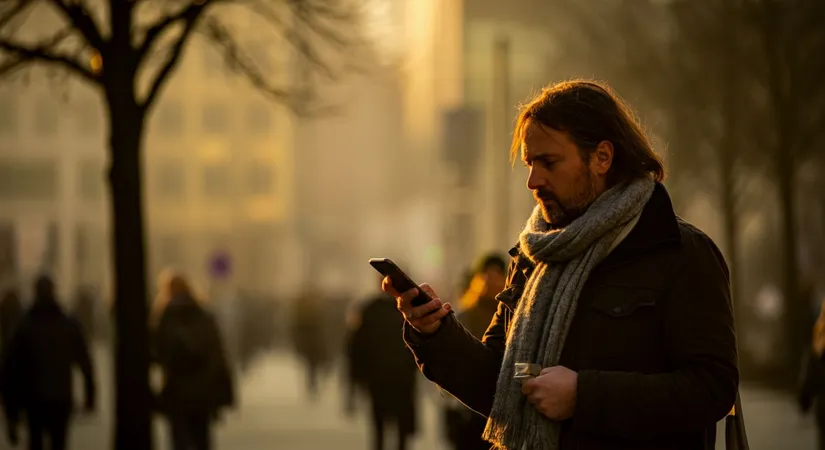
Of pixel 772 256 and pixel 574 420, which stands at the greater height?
pixel 574 420

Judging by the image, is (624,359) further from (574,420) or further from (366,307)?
(366,307)

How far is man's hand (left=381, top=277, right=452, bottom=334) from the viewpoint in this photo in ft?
14.7

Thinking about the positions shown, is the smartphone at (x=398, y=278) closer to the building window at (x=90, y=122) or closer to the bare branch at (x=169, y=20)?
the bare branch at (x=169, y=20)

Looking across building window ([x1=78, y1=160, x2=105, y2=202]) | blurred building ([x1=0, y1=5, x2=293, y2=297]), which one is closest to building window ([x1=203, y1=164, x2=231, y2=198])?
→ blurred building ([x1=0, y1=5, x2=293, y2=297])

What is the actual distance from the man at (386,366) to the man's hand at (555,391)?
436 inches

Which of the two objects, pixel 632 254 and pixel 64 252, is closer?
pixel 632 254

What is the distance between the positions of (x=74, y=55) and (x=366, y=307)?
11.4 ft

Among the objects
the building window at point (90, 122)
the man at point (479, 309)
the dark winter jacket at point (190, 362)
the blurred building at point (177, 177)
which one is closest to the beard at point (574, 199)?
the man at point (479, 309)

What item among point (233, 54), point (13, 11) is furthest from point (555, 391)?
point (233, 54)

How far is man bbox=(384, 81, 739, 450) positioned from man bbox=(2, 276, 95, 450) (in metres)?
9.78

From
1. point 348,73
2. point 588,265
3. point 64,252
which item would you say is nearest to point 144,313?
point 348,73

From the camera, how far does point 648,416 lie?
4.11 m

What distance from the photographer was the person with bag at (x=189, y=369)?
537 inches

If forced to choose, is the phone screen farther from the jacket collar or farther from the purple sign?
the purple sign
